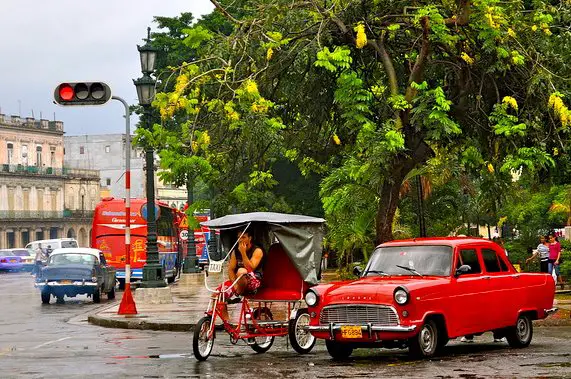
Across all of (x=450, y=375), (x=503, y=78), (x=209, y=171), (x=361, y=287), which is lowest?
(x=450, y=375)

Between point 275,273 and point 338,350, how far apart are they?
99.5 inches

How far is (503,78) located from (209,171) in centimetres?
639

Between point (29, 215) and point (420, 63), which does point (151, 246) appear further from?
point (29, 215)

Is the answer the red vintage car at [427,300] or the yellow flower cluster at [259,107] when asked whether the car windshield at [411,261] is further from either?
the yellow flower cluster at [259,107]

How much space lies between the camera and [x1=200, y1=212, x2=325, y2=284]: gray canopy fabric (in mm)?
19406

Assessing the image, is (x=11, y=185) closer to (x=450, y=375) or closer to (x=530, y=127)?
(x=530, y=127)

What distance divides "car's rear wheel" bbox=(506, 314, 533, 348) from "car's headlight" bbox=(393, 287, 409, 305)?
3.01m

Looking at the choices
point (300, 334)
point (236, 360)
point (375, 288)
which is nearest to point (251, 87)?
point (300, 334)

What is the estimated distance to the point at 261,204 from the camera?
57250 mm

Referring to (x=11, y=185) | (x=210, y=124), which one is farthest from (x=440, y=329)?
(x=11, y=185)

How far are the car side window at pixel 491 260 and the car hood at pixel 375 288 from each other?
135 cm

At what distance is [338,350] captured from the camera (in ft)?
58.0

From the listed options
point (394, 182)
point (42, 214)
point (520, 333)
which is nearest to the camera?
point (520, 333)

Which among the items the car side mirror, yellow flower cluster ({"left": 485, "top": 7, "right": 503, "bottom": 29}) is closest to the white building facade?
yellow flower cluster ({"left": 485, "top": 7, "right": 503, "bottom": 29})
